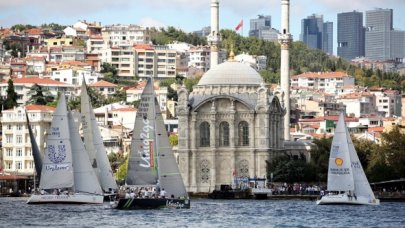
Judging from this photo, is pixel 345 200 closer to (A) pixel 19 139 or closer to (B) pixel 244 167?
(B) pixel 244 167

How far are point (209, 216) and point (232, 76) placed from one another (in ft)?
142

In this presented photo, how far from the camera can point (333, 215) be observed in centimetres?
8206

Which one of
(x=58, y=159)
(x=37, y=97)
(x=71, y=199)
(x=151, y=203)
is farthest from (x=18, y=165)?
(x=151, y=203)

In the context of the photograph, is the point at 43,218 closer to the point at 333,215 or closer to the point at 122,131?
the point at 333,215

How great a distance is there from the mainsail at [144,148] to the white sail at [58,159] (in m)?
6.84

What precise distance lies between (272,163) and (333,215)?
122ft

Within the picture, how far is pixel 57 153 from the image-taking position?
84062 millimetres

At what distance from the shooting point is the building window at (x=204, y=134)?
4823 inches

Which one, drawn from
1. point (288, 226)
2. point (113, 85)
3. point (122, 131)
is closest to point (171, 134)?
point (122, 131)

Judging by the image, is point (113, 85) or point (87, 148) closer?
point (87, 148)

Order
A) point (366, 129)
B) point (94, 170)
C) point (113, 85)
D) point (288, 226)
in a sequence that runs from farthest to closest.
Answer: point (113, 85)
point (366, 129)
point (94, 170)
point (288, 226)

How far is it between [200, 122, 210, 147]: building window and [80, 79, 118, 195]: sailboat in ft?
107

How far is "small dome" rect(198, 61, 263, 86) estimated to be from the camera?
12238cm

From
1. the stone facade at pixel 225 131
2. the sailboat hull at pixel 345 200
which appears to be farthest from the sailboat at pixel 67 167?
the stone facade at pixel 225 131
